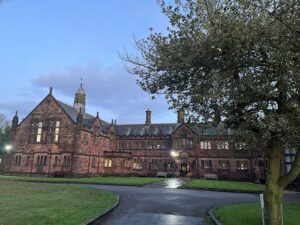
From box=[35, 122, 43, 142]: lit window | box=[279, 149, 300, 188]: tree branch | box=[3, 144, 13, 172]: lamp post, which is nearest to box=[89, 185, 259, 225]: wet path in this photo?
box=[279, 149, 300, 188]: tree branch

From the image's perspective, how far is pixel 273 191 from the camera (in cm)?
1253

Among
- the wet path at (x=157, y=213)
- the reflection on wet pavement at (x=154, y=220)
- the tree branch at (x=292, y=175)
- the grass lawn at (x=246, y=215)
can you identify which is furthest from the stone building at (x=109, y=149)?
the tree branch at (x=292, y=175)

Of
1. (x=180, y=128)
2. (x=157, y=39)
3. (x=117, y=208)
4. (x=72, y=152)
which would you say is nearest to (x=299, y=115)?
(x=157, y=39)

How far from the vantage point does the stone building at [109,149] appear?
160 ft

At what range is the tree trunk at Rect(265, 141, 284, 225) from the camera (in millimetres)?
12234

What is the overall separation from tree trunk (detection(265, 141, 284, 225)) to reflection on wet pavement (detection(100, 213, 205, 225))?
3.47m

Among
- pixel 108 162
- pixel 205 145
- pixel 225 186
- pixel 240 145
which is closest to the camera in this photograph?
pixel 240 145

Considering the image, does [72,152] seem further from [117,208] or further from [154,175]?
[117,208]

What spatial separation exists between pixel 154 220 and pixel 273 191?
19.2 ft

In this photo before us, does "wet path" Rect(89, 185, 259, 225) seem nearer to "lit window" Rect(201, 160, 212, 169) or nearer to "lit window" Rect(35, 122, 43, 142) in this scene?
"lit window" Rect(35, 122, 43, 142)

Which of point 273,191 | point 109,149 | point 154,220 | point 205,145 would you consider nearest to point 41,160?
point 109,149

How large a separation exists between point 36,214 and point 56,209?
1.58 metres

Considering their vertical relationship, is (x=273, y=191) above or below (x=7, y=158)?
below

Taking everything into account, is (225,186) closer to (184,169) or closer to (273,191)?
(184,169)
